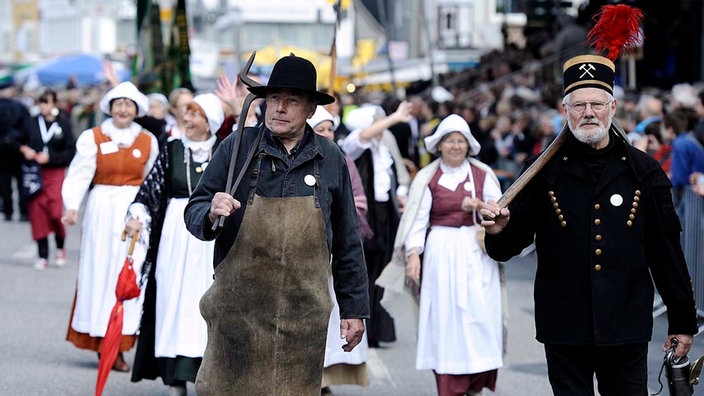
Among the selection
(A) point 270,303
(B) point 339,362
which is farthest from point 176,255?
(A) point 270,303

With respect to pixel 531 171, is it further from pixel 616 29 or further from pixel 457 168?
pixel 457 168

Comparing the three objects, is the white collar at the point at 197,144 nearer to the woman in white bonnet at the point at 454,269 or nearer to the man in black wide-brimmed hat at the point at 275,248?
the woman in white bonnet at the point at 454,269

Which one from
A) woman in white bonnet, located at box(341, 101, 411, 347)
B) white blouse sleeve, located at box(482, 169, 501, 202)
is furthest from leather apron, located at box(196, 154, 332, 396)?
woman in white bonnet, located at box(341, 101, 411, 347)

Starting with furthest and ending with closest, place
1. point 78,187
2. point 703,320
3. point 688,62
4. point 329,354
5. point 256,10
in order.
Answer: point 256,10 < point 688,62 < point 703,320 < point 78,187 < point 329,354

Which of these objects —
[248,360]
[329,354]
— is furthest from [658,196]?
[329,354]

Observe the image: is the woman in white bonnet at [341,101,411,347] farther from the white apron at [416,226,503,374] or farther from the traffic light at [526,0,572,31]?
the traffic light at [526,0,572,31]

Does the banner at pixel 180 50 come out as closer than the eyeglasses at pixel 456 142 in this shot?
No

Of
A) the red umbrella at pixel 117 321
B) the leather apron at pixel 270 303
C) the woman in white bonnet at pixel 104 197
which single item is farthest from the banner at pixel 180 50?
the leather apron at pixel 270 303

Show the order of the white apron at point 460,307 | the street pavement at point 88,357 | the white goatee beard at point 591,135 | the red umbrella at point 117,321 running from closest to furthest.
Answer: the white goatee beard at point 591,135 → the red umbrella at point 117,321 → the white apron at point 460,307 → the street pavement at point 88,357

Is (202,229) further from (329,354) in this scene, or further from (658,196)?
(329,354)

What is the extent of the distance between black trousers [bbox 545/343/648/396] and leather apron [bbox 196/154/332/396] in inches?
38.3

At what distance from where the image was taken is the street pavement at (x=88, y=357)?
9336 millimetres

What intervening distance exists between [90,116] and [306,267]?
18.0 metres

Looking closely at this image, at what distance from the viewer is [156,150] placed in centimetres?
1013
